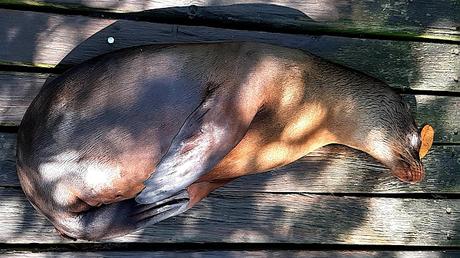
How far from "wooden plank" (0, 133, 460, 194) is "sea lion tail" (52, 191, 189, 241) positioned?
739mm

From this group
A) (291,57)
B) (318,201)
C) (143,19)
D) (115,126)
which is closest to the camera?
(115,126)

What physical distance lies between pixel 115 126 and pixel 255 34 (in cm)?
107

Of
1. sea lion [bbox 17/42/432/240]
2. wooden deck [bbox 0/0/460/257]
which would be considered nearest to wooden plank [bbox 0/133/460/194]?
wooden deck [bbox 0/0/460/257]

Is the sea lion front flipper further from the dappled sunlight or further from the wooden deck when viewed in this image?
the dappled sunlight

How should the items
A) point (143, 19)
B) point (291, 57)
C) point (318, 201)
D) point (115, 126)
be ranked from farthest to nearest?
point (318, 201) < point (143, 19) < point (291, 57) < point (115, 126)

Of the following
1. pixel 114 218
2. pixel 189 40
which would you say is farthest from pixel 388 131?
pixel 114 218

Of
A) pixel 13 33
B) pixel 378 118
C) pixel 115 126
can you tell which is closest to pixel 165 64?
pixel 115 126

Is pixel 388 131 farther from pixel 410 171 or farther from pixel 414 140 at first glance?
pixel 410 171

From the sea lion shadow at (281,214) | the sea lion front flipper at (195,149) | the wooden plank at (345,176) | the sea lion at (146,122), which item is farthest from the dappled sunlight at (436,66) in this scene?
the sea lion front flipper at (195,149)

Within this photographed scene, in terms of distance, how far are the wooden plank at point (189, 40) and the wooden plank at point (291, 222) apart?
76 centimetres

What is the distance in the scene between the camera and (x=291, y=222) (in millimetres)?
3754

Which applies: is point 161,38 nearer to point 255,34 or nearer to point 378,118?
point 255,34

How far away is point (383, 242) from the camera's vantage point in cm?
387

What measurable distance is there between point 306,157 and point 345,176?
0.89 feet
